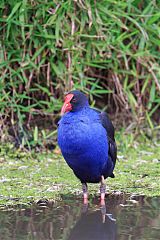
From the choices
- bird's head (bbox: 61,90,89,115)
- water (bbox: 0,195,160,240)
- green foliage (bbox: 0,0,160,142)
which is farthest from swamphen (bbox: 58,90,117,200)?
green foliage (bbox: 0,0,160,142)

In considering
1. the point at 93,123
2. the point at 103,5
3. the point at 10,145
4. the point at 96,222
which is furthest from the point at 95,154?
the point at 103,5

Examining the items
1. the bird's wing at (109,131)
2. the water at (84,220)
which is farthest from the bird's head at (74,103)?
the water at (84,220)

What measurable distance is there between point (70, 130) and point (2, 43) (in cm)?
229

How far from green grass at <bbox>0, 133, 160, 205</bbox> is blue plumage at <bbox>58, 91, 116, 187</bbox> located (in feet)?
1.46

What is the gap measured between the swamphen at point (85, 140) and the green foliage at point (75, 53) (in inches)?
66.8

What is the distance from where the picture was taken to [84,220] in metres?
5.36

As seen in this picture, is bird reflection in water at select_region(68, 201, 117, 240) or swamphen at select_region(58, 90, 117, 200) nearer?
bird reflection in water at select_region(68, 201, 117, 240)

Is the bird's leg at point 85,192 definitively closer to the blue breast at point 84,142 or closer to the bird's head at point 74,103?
the blue breast at point 84,142

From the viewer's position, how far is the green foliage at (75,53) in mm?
7309

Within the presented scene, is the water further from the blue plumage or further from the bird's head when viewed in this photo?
the bird's head

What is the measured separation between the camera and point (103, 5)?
24.7 feet

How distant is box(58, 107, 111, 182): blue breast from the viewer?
5465 millimetres

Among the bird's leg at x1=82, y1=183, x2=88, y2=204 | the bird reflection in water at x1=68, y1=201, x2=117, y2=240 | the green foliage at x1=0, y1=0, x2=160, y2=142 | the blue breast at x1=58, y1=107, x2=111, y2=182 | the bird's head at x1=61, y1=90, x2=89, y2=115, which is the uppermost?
the green foliage at x1=0, y1=0, x2=160, y2=142

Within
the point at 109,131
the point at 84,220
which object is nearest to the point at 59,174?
the point at 109,131
